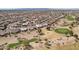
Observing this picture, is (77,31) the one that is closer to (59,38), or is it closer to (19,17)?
(59,38)

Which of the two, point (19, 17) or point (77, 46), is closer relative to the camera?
point (77, 46)

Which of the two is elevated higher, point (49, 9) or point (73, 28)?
point (49, 9)

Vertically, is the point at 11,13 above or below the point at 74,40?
above
